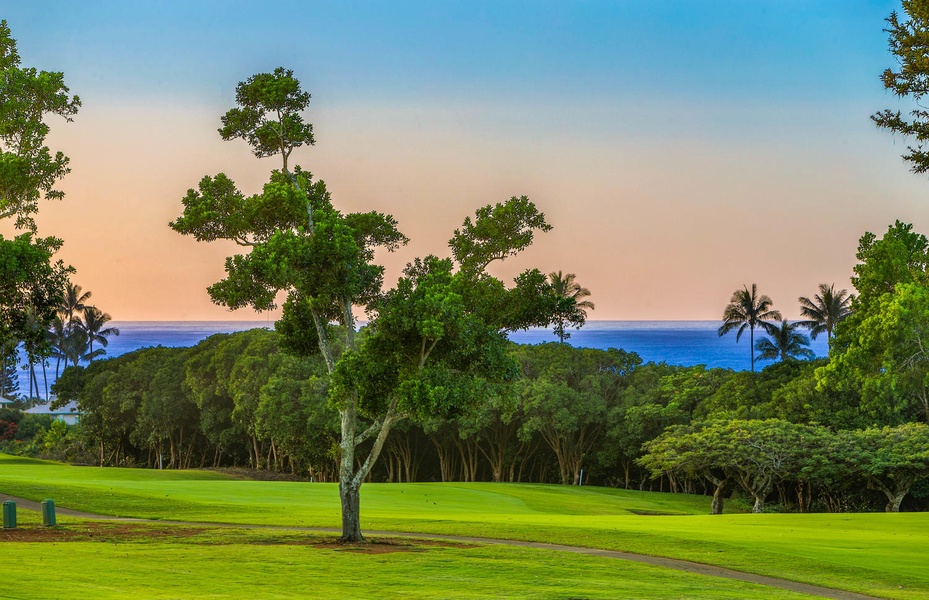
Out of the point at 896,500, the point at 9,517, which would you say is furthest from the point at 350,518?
the point at 896,500

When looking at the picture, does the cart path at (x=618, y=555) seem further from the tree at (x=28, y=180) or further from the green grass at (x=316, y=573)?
the tree at (x=28, y=180)

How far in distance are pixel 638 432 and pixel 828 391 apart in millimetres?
14377

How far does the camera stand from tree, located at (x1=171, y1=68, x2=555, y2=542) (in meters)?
25.3

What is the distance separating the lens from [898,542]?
103 ft

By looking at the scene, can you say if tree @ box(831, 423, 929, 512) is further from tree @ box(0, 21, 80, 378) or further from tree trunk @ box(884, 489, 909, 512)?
tree @ box(0, 21, 80, 378)

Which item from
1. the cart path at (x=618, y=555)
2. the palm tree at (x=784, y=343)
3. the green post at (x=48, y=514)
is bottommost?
the cart path at (x=618, y=555)

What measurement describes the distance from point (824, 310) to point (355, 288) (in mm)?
80046

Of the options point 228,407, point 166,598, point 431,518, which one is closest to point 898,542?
point 431,518

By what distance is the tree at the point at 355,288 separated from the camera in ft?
83.0

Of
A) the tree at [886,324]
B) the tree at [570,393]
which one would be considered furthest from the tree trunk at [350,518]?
the tree at [570,393]

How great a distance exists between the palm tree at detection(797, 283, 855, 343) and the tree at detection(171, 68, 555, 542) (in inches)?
2926

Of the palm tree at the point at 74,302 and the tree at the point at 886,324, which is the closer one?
the tree at the point at 886,324

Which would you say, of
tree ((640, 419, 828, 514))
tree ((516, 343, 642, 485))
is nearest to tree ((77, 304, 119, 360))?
tree ((516, 343, 642, 485))

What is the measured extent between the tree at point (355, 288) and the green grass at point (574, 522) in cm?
522
